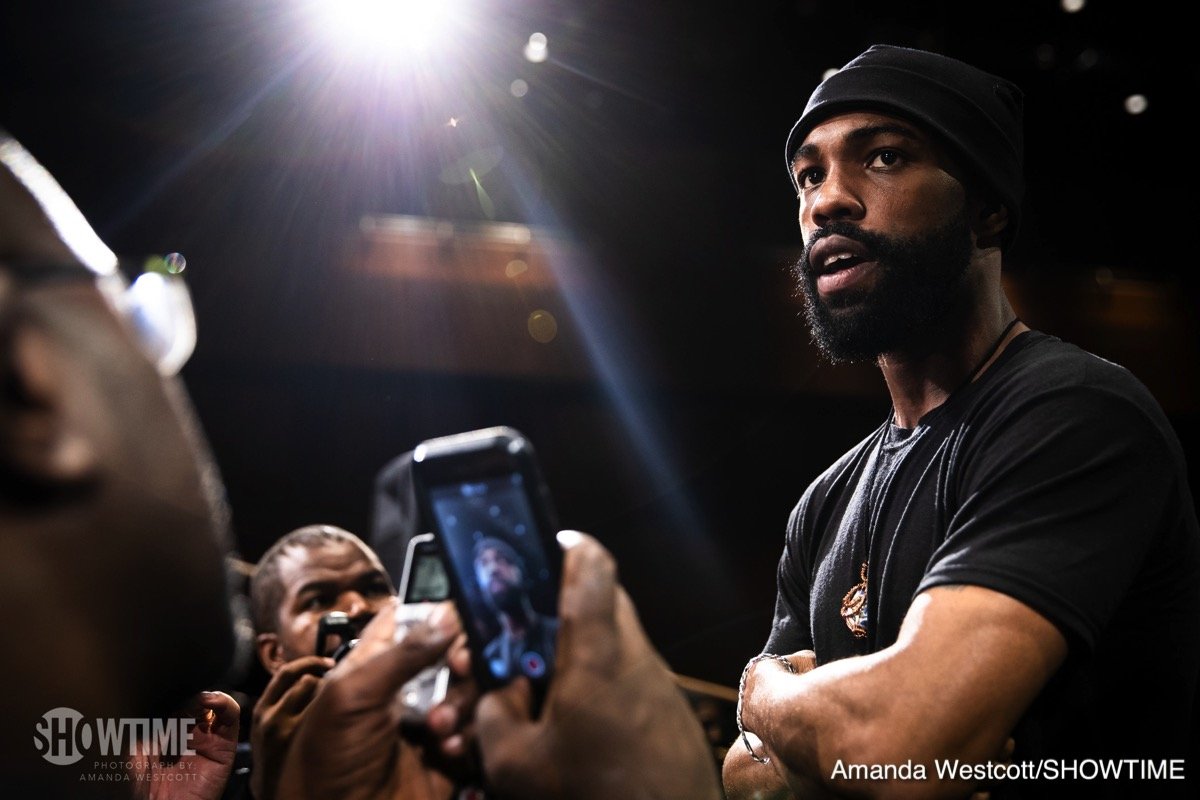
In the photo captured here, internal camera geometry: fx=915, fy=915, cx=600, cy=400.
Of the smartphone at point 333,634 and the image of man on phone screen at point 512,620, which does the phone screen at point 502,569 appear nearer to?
the image of man on phone screen at point 512,620

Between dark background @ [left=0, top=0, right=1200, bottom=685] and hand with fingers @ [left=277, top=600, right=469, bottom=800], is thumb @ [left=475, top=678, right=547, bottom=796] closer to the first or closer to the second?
hand with fingers @ [left=277, top=600, right=469, bottom=800]

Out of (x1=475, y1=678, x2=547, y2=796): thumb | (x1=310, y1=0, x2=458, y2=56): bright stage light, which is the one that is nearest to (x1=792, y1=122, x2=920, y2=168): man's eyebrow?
(x1=475, y1=678, x2=547, y2=796): thumb

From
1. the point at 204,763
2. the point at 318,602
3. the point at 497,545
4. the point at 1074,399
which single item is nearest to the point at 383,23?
the point at 318,602

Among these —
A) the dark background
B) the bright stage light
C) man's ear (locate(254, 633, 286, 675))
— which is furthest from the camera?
the dark background

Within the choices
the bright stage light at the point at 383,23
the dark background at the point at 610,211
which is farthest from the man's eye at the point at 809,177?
the dark background at the point at 610,211

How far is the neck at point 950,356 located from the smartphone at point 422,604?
1.02 m

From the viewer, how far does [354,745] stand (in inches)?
24.8

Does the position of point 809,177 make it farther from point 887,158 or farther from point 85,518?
point 85,518

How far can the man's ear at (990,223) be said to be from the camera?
1.54 m

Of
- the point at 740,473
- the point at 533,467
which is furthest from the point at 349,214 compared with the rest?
the point at 533,467

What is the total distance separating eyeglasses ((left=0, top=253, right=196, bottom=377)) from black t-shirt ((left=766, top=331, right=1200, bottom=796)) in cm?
88

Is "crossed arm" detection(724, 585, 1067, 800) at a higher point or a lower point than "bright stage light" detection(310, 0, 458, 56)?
lower

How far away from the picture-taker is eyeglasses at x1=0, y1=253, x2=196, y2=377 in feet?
1.84

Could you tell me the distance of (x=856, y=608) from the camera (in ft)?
4.44
